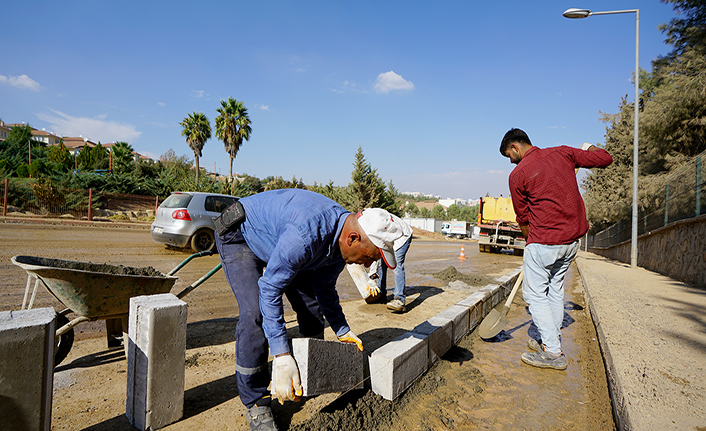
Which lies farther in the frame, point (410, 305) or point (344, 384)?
point (410, 305)

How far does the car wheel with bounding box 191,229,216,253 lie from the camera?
9.16 meters

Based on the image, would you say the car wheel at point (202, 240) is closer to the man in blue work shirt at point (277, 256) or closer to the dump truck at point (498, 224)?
the man in blue work shirt at point (277, 256)

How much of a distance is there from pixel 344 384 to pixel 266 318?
2.63 feet

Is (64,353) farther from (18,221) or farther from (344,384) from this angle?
(18,221)

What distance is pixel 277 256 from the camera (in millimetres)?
1936

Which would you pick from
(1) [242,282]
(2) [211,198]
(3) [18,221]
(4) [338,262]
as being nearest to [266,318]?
(1) [242,282]

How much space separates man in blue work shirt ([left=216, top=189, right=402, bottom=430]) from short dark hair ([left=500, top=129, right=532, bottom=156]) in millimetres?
2077

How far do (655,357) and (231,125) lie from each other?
105 ft

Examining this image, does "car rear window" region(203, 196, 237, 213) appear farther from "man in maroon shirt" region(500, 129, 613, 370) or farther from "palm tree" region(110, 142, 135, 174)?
"palm tree" region(110, 142, 135, 174)

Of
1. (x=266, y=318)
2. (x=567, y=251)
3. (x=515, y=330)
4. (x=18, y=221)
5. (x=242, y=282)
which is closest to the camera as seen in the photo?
(x=266, y=318)

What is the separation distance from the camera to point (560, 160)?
10.7 ft

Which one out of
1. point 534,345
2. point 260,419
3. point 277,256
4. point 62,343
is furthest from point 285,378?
point 534,345

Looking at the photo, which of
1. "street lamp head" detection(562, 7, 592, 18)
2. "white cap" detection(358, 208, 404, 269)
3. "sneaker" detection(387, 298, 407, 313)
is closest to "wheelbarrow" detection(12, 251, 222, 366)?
"white cap" detection(358, 208, 404, 269)

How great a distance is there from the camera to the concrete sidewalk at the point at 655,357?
2217 mm
